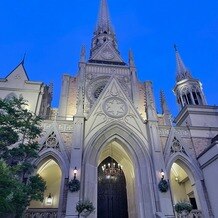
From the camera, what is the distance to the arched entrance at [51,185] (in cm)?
1762

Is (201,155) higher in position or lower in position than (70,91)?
lower

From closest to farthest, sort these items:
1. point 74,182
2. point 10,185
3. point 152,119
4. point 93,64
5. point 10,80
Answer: point 10,185
point 74,182
point 152,119
point 10,80
point 93,64

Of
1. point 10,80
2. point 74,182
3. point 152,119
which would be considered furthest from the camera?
point 10,80

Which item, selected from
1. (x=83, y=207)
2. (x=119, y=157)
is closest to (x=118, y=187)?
(x=119, y=157)

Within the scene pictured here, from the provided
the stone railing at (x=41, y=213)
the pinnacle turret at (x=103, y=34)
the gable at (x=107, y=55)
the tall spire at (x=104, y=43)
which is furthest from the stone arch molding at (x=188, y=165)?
the pinnacle turret at (x=103, y=34)

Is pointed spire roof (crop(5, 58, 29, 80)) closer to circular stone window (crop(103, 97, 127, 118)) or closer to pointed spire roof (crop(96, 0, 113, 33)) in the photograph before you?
circular stone window (crop(103, 97, 127, 118))

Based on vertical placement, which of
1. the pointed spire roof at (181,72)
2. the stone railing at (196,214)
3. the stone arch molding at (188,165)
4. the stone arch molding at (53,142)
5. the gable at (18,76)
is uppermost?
the pointed spire roof at (181,72)

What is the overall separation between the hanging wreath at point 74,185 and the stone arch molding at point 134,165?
2.13 ft

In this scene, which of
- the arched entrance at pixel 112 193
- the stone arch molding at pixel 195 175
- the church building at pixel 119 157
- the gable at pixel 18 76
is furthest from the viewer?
the gable at pixel 18 76

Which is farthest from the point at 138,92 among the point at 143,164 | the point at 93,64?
the point at 143,164

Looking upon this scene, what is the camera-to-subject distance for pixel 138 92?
2488cm

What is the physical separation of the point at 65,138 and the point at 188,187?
11901 mm

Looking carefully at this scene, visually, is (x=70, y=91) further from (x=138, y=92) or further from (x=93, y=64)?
(x=138, y=92)

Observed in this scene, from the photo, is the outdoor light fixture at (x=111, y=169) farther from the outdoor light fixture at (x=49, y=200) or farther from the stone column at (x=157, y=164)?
the outdoor light fixture at (x=49, y=200)
